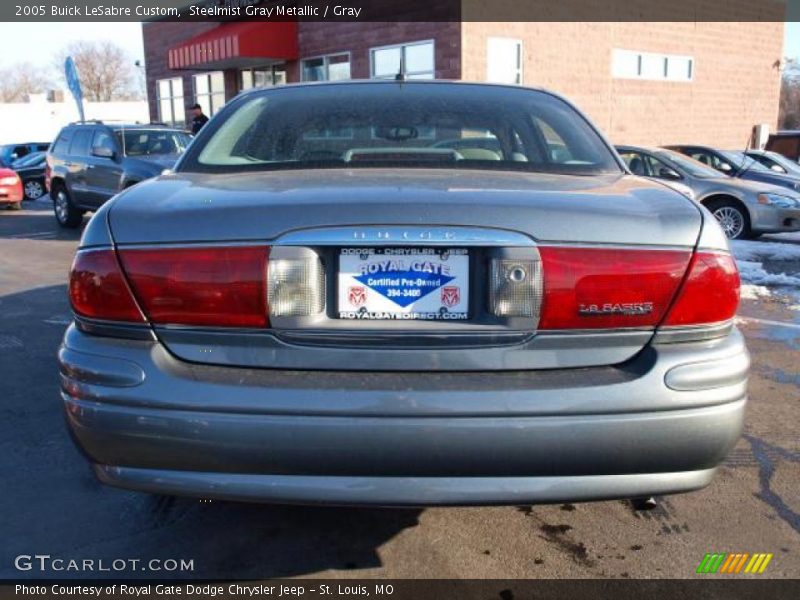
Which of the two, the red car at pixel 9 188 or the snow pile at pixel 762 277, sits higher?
the red car at pixel 9 188

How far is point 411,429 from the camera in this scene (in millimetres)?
1931

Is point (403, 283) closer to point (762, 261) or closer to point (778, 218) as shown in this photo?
point (762, 261)

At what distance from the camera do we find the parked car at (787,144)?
52.9ft

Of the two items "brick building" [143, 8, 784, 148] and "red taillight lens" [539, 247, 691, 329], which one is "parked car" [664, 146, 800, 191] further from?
"red taillight lens" [539, 247, 691, 329]

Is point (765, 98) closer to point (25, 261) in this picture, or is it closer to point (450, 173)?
point (25, 261)

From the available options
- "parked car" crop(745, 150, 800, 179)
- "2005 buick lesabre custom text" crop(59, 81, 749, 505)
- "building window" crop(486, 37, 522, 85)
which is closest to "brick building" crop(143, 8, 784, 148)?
"building window" crop(486, 37, 522, 85)

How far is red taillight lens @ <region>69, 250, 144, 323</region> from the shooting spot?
6.82 ft

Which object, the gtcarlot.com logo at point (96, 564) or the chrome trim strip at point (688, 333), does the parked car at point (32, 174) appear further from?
the chrome trim strip at point (688, 333)

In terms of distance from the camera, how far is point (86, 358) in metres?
2.10

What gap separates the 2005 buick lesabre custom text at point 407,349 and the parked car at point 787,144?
16.3m

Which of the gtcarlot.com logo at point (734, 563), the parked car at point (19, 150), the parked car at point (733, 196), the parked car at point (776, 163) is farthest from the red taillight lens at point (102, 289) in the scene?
the parked car at point (19, 150)

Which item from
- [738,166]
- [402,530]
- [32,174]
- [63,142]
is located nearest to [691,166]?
[738,166]

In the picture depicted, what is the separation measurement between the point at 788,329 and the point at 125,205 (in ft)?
17.3

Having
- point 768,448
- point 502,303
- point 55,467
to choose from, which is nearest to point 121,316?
point 502,303
